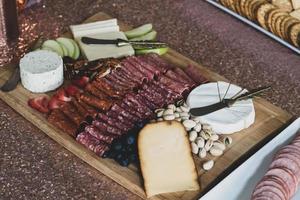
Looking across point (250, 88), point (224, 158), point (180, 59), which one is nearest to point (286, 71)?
point (250, 88)

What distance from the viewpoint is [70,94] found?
1.46m

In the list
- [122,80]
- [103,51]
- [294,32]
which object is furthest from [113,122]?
[294,32]

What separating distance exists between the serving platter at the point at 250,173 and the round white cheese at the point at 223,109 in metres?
0.07

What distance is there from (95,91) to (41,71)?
0.12m

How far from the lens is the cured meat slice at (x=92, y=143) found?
134 centimetres

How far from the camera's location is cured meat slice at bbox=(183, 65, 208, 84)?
1520 mm

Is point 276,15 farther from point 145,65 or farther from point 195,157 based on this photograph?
point 195,157

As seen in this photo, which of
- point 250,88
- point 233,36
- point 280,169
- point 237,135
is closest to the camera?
point 280,169

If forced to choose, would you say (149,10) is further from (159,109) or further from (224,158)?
(224,158)

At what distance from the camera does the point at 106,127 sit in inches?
54.3

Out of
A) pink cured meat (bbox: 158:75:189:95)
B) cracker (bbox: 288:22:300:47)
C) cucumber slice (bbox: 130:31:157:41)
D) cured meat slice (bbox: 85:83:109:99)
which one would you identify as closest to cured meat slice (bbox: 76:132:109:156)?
cured meat slice (bbox: 85:83:109:99)

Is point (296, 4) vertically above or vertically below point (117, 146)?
above

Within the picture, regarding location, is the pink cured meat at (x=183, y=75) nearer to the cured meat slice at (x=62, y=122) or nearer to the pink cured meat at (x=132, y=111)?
the pink cured meat at (x=132, y=111)

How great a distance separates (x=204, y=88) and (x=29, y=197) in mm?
422
